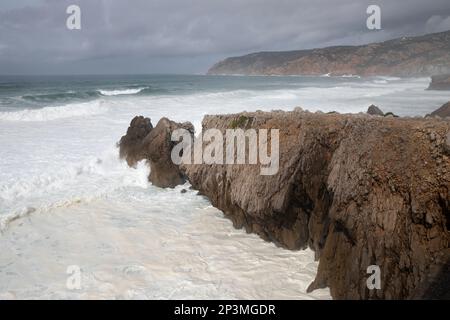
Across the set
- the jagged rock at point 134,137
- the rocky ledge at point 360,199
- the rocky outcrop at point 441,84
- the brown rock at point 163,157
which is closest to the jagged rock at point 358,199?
the rocky ledge at point 360,199

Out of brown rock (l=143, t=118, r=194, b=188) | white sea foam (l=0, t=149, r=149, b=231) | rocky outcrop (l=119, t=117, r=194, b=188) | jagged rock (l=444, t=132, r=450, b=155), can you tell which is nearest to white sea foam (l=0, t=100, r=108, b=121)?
white sea foam (l=0, t=149, r=149, b=231)

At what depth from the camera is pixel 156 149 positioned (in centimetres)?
1155

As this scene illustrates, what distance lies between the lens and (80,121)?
67.4 ft

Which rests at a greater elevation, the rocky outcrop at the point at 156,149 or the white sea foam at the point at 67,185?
the rocky outcrop at the point at 156,149

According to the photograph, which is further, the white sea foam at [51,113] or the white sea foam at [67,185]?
the white sea foam at [51,113]

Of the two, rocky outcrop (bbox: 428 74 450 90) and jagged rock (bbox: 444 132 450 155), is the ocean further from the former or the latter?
rocky outcrop (bbox: 428 74 450 90)

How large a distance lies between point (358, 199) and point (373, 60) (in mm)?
148479

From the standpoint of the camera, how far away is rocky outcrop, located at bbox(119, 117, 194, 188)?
36.6 feet

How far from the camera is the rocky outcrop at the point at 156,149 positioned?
11.2 m

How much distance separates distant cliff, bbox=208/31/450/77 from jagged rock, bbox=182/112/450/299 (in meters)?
107

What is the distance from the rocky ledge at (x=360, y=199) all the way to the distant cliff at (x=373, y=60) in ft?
352

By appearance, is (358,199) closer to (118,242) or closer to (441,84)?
(118,242)

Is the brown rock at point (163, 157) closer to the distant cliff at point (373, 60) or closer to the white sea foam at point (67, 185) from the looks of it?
the white sea foam at point (67, 185)
